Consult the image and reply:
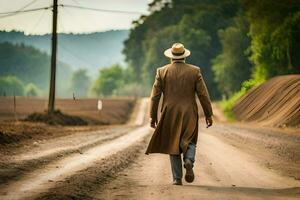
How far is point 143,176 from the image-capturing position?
11.8 metres

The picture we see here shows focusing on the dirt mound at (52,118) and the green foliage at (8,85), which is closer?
the dirt mound at (52,118)

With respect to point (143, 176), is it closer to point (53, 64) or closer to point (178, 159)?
point (178, 159)

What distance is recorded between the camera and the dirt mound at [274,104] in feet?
122

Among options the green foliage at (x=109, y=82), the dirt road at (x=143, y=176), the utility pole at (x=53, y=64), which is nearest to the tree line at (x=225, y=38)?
the utility pole at (x=53, y=64)

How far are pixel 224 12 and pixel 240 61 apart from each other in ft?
79.5

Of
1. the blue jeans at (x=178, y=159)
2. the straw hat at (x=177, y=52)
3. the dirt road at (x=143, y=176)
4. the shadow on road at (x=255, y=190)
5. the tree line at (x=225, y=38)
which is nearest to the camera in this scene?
the dirt road at (x=143, y=176)

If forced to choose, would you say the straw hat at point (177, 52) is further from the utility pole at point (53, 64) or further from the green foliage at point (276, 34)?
the green foliage at point (276, 34)

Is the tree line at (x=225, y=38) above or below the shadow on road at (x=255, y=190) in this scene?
above

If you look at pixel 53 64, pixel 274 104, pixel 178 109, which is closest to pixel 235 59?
pixel 274 104

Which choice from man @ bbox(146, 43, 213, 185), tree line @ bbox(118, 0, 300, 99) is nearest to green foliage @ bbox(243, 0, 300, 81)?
tree line @ bbox(118, 0, 300, 99)

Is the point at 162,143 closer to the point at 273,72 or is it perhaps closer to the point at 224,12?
the point at 273,72

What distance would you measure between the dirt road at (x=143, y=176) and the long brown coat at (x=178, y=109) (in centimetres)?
71

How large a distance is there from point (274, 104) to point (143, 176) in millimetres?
33848

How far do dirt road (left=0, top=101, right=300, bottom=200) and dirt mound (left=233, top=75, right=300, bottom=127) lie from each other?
19.5m
